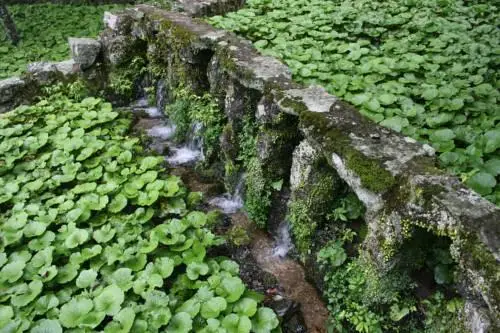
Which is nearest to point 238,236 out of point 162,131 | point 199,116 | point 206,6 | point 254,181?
point 254,181

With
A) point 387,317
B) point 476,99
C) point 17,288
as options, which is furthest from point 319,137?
point 17,288

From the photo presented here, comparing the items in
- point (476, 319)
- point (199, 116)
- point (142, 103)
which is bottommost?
point (142, 103)

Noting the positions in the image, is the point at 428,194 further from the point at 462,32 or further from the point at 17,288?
the point at 462,32

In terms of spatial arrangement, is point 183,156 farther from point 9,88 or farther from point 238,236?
point 9,88

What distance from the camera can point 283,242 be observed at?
4121mm

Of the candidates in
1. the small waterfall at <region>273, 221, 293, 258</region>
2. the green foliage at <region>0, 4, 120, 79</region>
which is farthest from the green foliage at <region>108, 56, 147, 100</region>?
the small waterfall at <region>273, 221, 293, 258</region>

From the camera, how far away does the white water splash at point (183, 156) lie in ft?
18.5

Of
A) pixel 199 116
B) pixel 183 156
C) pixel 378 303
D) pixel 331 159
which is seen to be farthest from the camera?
pixel 183 156

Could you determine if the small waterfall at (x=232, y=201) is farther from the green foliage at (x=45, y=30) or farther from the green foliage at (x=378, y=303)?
the green foliage at (x=45, y=30)

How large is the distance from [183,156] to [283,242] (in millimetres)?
2330

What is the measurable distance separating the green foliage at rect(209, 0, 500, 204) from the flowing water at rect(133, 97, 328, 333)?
5.23 feet

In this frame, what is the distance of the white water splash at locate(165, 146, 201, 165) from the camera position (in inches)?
222

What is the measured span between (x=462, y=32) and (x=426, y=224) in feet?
14.5

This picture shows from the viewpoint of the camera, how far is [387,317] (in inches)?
113
